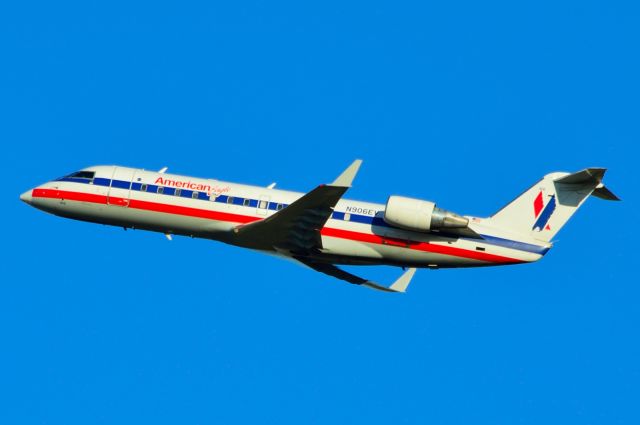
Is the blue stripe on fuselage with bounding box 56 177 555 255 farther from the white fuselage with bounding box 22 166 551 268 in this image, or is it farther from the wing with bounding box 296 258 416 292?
the wing with bounding box 296 258 416 292

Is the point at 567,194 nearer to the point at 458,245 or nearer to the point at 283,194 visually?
A: the point at 458,245

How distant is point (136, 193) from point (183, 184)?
164cm

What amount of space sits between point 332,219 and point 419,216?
3.01 metres

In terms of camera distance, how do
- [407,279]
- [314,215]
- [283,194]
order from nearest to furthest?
1. [314,215]
2. [283,194]
3. [407,279]

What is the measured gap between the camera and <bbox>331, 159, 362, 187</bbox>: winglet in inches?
1153

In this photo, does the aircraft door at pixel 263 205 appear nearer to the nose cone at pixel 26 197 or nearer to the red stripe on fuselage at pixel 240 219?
the red stripe on fuselage at pixel 240 219

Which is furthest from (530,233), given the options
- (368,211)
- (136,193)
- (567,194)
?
(136,193)

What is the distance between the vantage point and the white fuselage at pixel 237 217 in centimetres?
3180

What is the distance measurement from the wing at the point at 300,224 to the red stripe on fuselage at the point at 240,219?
663 mm

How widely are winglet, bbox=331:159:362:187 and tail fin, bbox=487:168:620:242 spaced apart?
5724mm

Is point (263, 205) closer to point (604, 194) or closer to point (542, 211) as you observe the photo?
point (542, 211)

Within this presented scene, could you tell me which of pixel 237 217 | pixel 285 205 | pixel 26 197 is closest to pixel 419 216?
pixel 285 205

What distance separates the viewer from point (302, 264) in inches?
1323

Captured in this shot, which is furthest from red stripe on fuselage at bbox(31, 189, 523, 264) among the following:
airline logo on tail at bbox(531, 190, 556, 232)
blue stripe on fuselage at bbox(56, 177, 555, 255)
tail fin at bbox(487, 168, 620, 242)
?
airline logo on tail at bbox(531, 190, 556, 232)
